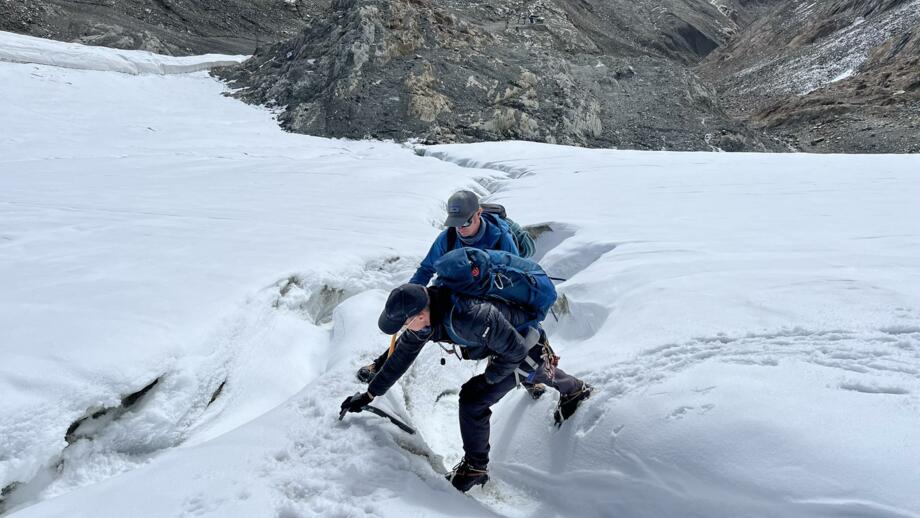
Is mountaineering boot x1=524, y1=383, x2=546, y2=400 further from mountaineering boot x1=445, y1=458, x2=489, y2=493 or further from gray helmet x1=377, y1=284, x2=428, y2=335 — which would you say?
gray helmet x1=377, y1=284, x2=428, y2=335

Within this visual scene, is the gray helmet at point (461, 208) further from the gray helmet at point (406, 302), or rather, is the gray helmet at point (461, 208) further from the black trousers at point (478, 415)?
the black trousers at point (478, 415)

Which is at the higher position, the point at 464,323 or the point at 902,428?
the point at 902,428

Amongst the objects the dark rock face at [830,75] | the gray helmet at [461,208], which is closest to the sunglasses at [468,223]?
the gray helmet at [461,208]

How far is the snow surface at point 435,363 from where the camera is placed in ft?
7.73

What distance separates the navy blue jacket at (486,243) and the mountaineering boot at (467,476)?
3.37 ft

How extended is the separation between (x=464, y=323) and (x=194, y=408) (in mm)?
1779

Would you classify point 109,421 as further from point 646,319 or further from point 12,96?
point 12,96

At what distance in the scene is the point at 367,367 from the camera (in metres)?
3.47

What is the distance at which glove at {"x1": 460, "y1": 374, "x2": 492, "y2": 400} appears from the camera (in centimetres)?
294

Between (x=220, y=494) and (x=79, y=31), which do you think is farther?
(x=79, y=31)

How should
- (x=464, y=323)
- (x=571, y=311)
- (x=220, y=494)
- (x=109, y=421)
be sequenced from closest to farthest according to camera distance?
(x=220, y=494) < (x=464, y=323) < (x=109, y=421) < (x=571, y=311)

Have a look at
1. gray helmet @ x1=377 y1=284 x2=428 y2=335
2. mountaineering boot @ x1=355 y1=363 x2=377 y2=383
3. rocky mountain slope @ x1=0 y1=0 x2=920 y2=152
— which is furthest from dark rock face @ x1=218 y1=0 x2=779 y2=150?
gray helmet @ x1=377 y1=284 x2=428 y2=335

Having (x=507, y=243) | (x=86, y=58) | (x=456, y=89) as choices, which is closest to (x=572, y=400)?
(x=507, y=243)

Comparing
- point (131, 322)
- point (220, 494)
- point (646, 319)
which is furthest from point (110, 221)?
point (646, 319)
